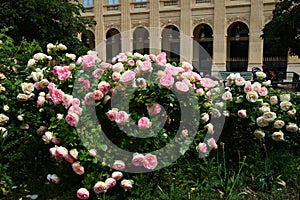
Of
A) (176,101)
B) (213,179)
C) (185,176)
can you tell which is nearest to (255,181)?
(213,179)

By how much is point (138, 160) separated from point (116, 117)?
1.17 feet

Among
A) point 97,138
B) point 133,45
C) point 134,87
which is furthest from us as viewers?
point 133,45

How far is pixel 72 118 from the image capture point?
97.7 inches

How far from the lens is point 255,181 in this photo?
10.3ft

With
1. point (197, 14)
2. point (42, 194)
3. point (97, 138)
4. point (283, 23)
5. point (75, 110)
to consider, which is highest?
point (197, 14)

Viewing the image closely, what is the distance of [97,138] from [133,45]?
26.9 metres

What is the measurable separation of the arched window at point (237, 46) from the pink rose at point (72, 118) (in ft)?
83.6

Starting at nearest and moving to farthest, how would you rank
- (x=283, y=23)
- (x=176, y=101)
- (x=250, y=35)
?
(x=176, y=101) < (x=283, y=23) < (x=250, y=35)

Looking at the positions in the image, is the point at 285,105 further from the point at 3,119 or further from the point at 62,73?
the point at 3,119

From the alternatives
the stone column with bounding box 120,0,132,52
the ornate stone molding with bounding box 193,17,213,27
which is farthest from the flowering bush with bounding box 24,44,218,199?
the stone column with bounding box 120,0,132,52

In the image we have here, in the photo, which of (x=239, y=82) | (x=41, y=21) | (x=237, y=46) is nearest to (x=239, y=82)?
(x=239, y=82)

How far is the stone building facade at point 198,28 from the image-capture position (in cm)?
2530

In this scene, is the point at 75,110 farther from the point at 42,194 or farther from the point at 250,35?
the point at 250,35

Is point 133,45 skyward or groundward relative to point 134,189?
skyward
